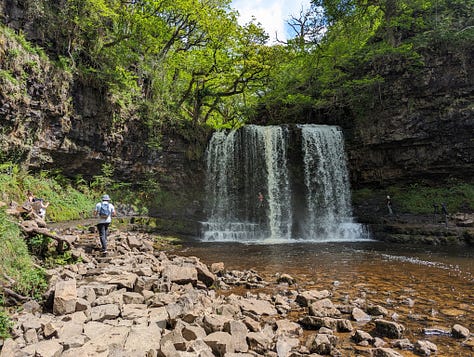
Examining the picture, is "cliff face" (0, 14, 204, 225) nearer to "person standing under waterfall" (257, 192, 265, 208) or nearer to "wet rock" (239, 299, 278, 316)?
"person standing under waterfall" (257, 192, 265, 208)

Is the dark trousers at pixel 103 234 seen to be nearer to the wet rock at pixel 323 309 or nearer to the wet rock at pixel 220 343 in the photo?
the wet rock at pixel 220 343

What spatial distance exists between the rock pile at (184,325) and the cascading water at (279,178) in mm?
14195

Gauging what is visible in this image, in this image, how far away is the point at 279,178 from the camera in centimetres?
2034

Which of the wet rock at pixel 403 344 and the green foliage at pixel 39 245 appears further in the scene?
the green foliage at pixel 39 245

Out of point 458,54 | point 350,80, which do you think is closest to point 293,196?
point 350,80

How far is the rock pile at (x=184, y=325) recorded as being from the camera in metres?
3.10

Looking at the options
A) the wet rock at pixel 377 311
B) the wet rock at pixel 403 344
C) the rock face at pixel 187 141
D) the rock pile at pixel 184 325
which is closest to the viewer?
the rock pile at pixel 184 325

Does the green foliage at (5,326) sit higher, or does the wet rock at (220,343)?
the green foliage at (5,326)

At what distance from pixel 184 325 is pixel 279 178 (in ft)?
56.7

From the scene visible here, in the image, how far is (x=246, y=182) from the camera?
2050 cm

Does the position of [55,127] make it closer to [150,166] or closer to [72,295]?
[150,166]

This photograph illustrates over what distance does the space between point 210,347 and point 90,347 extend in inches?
48.4

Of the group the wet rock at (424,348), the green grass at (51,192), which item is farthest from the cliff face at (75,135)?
the wet rock at (424,348)

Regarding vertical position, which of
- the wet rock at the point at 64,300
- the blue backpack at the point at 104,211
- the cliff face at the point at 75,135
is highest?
the cliff face at the point at 75,135
